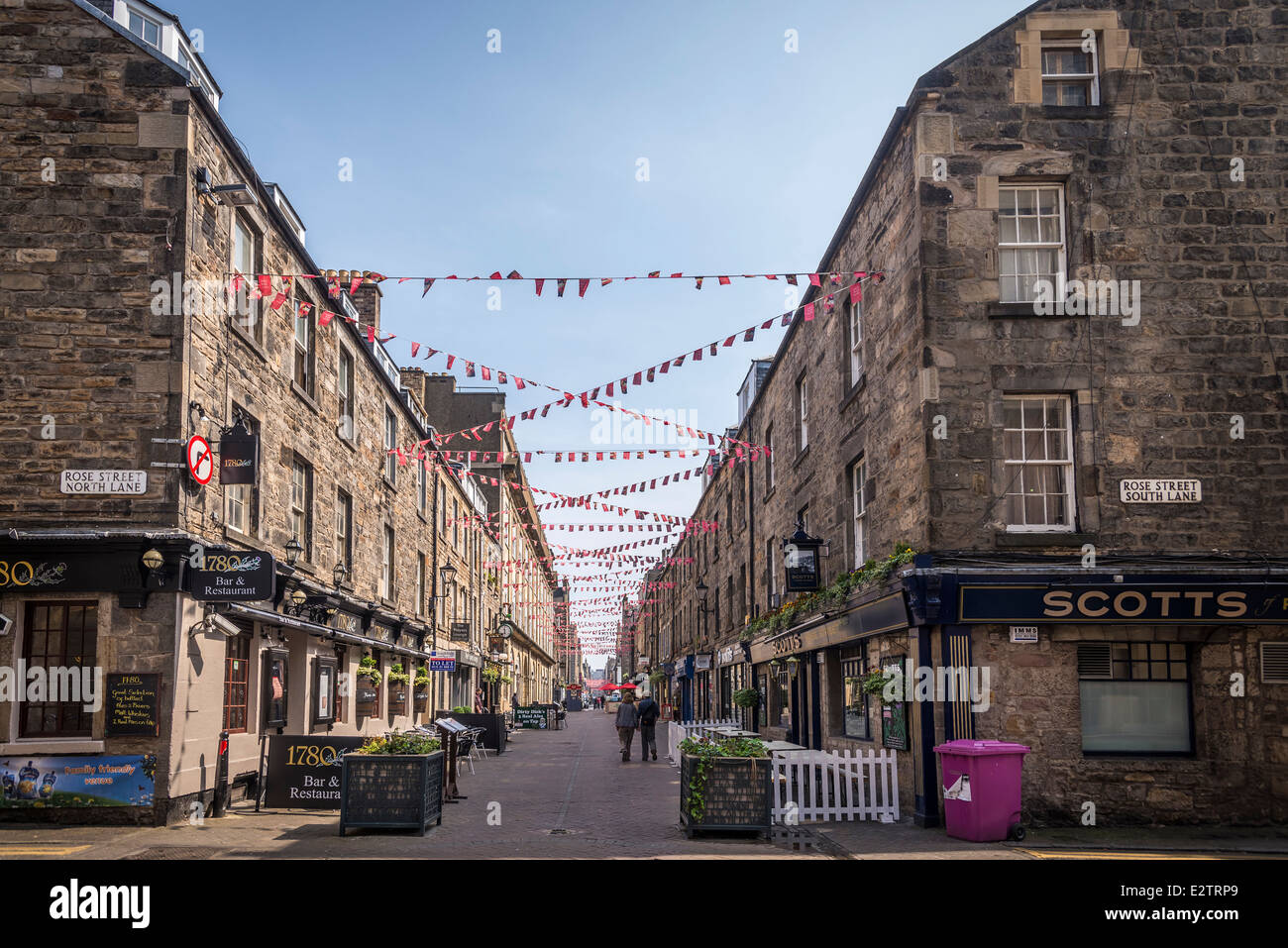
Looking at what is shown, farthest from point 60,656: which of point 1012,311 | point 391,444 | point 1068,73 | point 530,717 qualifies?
point 530,717

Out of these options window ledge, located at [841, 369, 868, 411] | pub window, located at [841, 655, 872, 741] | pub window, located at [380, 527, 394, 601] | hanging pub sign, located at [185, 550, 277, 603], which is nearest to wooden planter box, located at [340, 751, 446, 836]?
hanging pub sign, located at [185, 550, 277, 603]

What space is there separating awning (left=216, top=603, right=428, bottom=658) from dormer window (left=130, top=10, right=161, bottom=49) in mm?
7703

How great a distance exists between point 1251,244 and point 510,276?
9.57 m

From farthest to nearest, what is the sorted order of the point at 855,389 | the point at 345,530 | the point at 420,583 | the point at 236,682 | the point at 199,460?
the point at 420,583
the point at 345,530
the point at 855,389
the point at 236,682
the point at 199,460

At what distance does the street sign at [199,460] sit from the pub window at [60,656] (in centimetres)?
193

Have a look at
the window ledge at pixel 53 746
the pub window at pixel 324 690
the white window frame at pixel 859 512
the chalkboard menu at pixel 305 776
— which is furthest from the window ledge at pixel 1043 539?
the pub window at pixel 324 690

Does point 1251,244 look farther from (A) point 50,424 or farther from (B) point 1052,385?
(A) point 50,424

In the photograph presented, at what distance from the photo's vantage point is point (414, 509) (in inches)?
1168

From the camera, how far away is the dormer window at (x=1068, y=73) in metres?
14.5

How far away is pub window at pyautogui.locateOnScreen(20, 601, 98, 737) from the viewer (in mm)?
12719

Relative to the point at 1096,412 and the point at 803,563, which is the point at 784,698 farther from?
the point at 1096,412

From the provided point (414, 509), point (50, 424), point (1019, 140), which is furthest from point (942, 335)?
point (414, 509)

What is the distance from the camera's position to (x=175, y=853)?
10.5 metres

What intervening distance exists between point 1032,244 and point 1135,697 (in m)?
5.94
